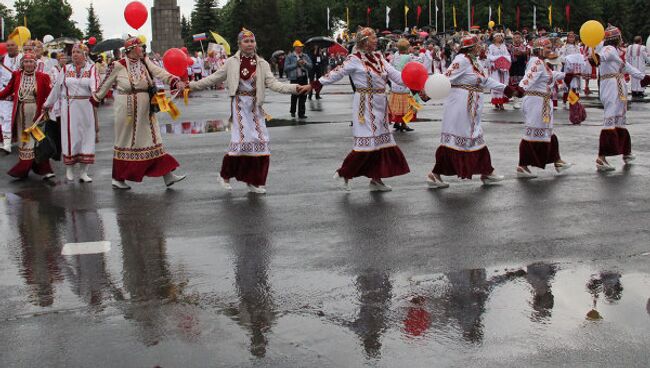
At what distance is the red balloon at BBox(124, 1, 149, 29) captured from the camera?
43.4 ft

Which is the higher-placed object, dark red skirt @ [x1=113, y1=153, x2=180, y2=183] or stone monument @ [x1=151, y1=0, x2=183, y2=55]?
stone monument @ [x1=151, y1=0, x2=183, y2=55]

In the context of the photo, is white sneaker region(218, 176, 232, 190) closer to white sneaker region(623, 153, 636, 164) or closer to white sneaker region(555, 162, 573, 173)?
white sneaker region(555, 162, 573, 173)

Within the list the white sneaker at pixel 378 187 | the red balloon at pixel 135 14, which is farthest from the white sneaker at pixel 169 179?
the white sneaker at pixel 378 187

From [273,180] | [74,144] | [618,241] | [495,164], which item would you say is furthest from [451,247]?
[74,144]

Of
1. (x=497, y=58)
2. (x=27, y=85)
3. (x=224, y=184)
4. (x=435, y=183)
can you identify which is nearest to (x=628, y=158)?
(x=435, y=183)

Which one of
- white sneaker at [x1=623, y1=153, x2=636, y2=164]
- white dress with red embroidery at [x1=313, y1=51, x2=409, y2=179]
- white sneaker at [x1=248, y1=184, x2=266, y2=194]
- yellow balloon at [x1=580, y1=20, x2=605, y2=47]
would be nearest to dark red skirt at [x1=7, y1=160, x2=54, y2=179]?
white sneaker at [x1=248, y1=184, x2=266, y2=194]

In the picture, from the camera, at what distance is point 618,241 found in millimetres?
8711

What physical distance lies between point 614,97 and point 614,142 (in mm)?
636

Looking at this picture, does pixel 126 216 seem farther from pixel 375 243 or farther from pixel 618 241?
pixel 618 241

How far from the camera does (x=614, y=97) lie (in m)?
13.5

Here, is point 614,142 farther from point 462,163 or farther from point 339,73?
point 339,73

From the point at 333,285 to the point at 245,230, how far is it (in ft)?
8.12

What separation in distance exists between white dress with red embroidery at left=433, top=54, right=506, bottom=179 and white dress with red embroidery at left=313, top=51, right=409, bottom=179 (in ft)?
2.07

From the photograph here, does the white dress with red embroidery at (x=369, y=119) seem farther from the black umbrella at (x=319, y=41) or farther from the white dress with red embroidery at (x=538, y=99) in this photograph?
the black umbrella at (x=319, y=41)
